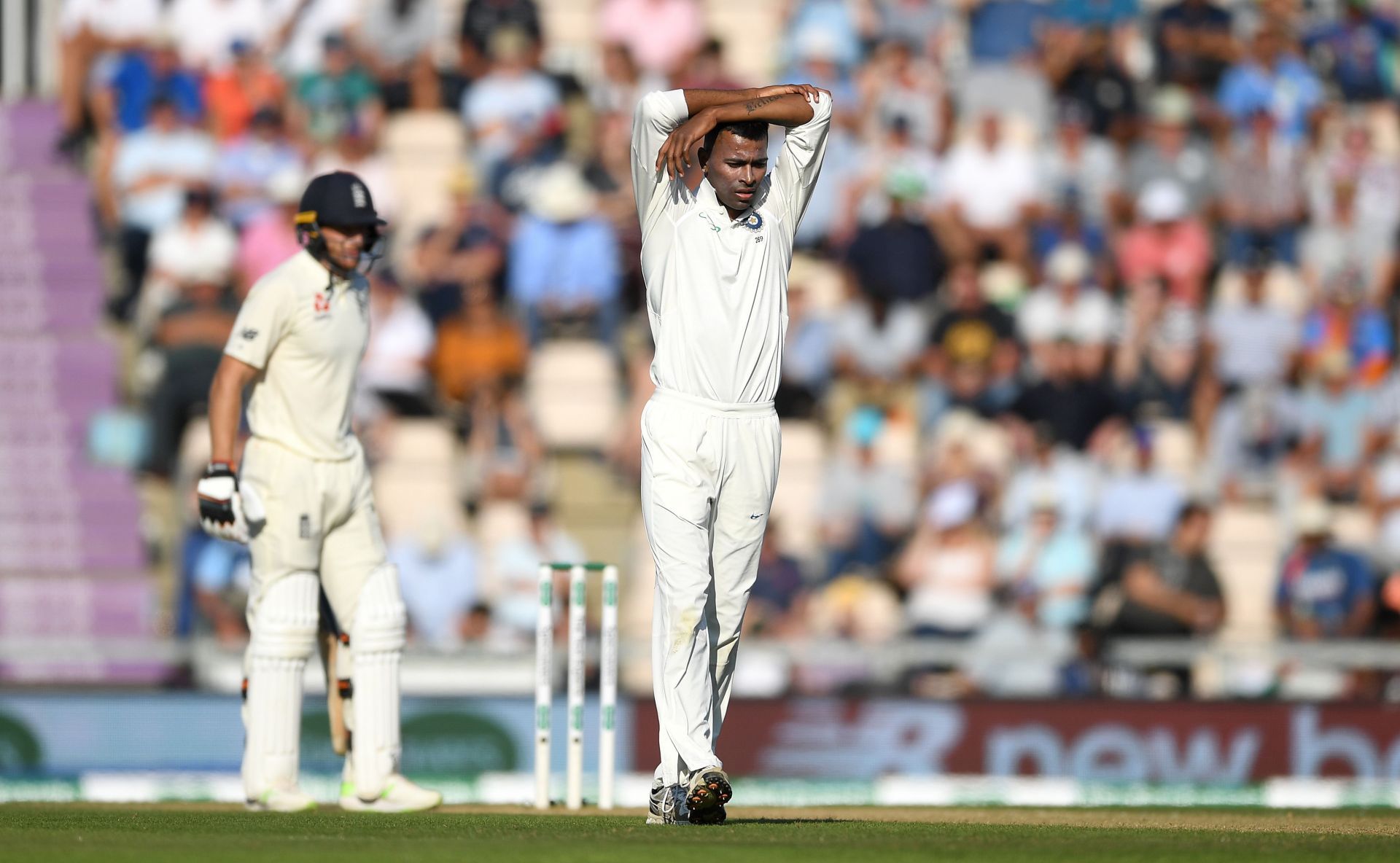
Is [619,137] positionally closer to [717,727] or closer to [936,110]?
[936,110]

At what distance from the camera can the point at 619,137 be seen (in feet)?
50.8

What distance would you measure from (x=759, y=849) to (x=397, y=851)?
0.99m

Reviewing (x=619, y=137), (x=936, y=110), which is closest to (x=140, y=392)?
(x=619, y=137)

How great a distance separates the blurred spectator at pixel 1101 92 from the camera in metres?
16.3

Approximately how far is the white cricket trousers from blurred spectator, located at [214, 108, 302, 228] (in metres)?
8.70

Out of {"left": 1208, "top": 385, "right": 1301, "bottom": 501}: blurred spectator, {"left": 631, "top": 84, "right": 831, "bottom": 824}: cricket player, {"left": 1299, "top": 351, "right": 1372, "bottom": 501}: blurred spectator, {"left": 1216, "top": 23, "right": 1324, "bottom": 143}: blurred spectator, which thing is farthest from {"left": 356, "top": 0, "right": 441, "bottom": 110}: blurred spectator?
{"left": 631, "top": 84, "right": 831, "bottom": 824}: cricket player

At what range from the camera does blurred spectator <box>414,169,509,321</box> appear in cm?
1459

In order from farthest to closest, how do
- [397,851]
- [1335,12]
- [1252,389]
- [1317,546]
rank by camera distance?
1. [1335,12]
2. [1252,389]
3. [1317,546]
4. [397,851]

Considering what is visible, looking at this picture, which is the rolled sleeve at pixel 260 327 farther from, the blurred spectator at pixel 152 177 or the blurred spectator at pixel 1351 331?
the blurred spectator at pixel 1351 331

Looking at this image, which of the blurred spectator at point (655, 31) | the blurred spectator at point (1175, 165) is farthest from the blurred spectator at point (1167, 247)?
the blurred spectator at point (655, 31)

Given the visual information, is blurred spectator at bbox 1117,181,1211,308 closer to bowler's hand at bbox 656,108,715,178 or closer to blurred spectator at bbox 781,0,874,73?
blurred spectator at bbox 781,0,874,73

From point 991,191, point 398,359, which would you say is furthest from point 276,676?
point 991,191

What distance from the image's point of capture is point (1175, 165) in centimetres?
1596

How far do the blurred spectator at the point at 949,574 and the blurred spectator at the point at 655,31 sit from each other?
14.8 ft
